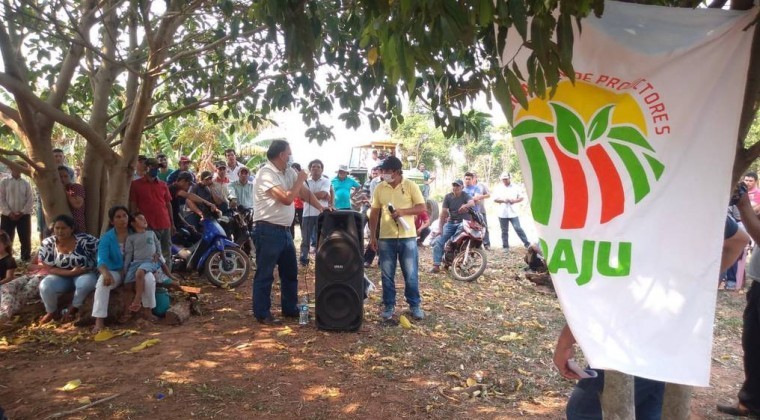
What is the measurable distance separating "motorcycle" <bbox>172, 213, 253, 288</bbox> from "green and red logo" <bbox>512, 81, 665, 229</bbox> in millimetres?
5987

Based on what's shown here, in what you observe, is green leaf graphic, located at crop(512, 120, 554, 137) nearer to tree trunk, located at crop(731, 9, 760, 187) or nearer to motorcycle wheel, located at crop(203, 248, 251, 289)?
tree trunk, located at crop(731, 9, 760, 187)

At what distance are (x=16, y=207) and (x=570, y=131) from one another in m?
9.36

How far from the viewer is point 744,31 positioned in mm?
1661

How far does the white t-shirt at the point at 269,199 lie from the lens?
206 inches

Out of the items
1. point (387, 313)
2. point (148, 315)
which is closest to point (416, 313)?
point (387, 313)

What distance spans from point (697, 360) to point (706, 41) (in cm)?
101

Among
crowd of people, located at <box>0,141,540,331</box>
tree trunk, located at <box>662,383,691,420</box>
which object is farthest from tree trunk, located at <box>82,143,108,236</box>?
tree trunk, located at <box>662,383,691,420</box>

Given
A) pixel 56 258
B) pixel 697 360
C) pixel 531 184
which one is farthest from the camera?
pixel 56 258

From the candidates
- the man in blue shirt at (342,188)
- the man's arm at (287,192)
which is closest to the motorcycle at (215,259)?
the man's arm at (287,192)

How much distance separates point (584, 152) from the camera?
1711mm

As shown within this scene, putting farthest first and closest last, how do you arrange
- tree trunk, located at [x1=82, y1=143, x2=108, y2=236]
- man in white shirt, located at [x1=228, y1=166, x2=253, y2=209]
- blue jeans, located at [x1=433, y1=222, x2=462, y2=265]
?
man in white shirt, located at [x1=228, y1=166, x2=253, y2=209] < blue jeans, located at [x1=433, y1=222, x2=462, y2=265] < tree trunk, located at [x1=82, y1=143, x2=108, y2=236]

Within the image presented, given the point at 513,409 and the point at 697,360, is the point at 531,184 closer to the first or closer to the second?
the point at 697,360

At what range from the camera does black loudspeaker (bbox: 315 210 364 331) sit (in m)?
5.25

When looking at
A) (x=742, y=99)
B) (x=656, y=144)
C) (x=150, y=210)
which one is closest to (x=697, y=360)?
(x=656, y=144)
